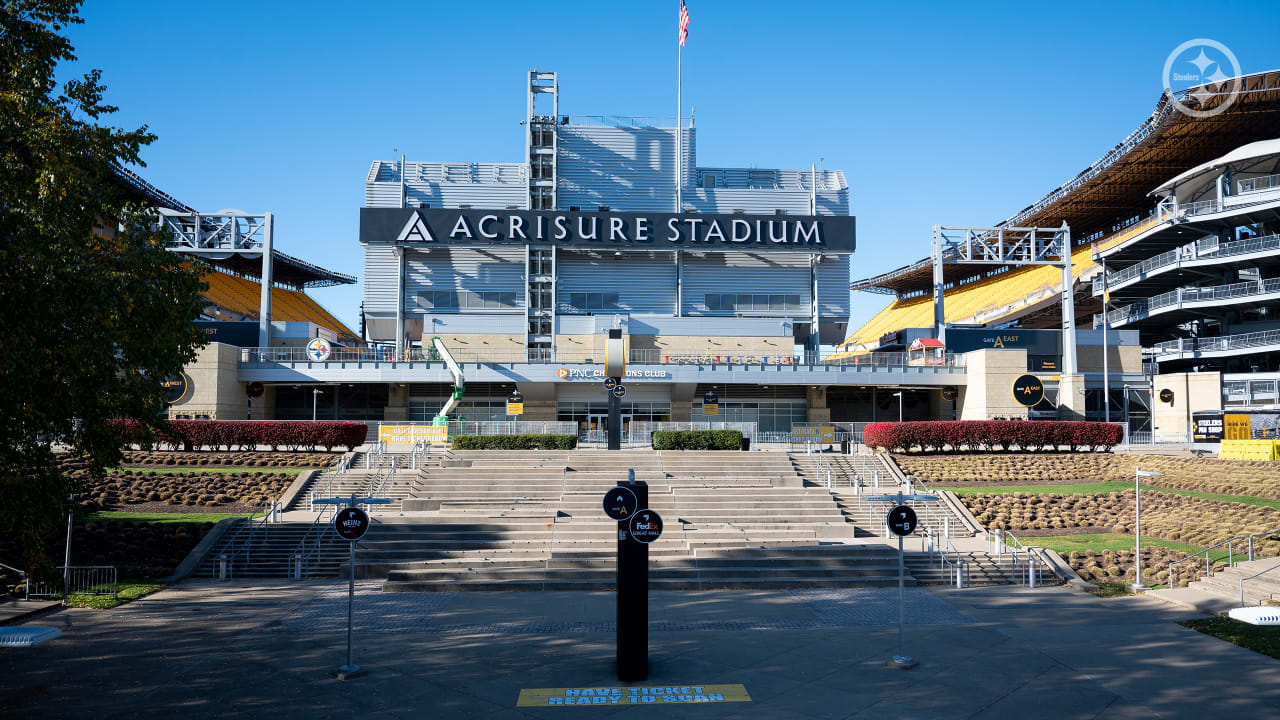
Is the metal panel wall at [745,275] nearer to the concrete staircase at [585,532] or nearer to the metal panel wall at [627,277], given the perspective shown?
the metal panel wall at [627,277]

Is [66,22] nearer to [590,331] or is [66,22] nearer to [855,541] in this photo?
[855,541]

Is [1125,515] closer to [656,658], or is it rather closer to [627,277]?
[656,658]

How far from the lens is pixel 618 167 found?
2400 inches

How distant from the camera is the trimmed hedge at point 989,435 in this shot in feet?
124

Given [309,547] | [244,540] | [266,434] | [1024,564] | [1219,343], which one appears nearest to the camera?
[1024,564]

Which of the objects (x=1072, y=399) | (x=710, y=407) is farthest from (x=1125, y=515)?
(x=710, y=407)

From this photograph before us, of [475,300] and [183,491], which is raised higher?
[475,300]

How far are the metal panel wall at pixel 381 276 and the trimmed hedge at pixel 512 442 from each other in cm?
2642

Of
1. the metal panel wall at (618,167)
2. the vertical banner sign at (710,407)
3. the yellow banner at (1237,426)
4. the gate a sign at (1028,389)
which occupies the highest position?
the metal panel wall at (618,167)

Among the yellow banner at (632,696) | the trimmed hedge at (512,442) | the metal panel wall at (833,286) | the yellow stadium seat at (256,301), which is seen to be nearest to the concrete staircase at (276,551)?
the trimmed hedge at (512,442)

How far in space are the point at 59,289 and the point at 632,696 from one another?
9.75 m

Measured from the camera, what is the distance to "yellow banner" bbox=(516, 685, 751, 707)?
10.7 meters

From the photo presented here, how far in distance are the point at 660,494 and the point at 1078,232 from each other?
276 feet

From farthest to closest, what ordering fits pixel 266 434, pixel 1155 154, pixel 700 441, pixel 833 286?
pixel 1155 154 → pixel 833 286 → pixel 266 434 → pixel 700 441
